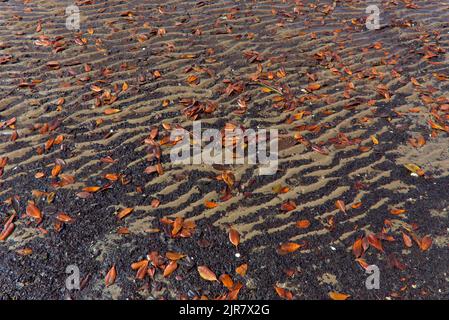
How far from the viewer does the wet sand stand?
3814 millimetres

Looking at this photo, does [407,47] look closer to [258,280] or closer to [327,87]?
[327,87]

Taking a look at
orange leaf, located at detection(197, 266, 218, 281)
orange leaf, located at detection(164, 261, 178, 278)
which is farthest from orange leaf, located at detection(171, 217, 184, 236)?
orange leaf, located at detection(197, 266, 218, 281)

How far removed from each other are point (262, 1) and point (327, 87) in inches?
110

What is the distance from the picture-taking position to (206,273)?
12.3ft

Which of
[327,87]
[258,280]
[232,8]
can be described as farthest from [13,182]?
Result: [232,8]

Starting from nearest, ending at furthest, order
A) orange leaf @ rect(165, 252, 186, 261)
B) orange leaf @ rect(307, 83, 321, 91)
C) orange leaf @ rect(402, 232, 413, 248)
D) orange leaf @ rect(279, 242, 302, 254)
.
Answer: orange leaf @ rect(165, 252, 186, 261), orange leaf @ rect(279, 242, 302, 254), orange leaf @ rect(402, 232, 413, 248), orange leaf @ rect(307, 83, 321, 91)

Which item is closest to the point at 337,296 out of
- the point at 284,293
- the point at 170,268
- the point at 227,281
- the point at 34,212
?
the point at 284,293

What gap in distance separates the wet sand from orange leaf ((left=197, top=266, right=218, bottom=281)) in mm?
57

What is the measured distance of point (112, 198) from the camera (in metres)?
4.35

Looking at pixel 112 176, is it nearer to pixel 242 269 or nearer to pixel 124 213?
pixel 124 213

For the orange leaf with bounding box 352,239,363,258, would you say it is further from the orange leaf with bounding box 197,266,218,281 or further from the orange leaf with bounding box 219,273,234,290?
the orange leaf with bounding box 197,266,218,281

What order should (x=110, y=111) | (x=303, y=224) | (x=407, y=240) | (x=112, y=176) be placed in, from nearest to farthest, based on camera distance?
(x=407, y=240) < (x=303, y=224) < (x=112, y=176) < (x=110, y=111)

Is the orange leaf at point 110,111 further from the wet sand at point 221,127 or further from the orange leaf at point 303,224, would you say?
the orange leaf at point 303,224

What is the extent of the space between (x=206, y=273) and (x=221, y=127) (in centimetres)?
206
